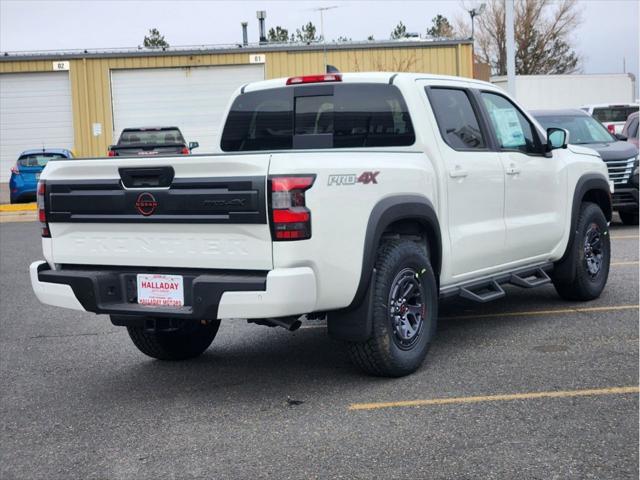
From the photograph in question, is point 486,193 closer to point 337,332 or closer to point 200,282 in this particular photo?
point 337,332

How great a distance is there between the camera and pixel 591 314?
25.3 feet

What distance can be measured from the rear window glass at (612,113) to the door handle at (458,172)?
16.5 meters

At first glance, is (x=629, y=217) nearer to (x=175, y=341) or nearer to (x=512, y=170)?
(x=512, y=170)

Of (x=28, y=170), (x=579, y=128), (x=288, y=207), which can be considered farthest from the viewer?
(x=28, y=170)

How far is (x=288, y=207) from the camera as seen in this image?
16.3ft

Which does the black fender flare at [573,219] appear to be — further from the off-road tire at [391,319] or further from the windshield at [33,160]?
the windshield at [33,160]

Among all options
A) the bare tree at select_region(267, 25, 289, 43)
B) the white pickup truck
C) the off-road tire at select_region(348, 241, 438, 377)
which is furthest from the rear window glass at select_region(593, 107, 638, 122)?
the bare tree at select_region(267, 25, 289, 43)

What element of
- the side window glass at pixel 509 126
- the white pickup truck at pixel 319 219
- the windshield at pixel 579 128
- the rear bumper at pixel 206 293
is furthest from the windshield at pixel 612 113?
the rear bumper at pixel 206 293

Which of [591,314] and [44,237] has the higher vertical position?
[44,237]

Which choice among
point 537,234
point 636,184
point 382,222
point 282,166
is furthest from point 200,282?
point 636,184

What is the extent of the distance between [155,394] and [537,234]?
3.40m

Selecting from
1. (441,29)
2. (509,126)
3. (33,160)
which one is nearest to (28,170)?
(33,160)

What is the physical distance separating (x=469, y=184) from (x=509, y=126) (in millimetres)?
1078

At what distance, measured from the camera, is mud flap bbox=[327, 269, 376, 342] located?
542 cm
